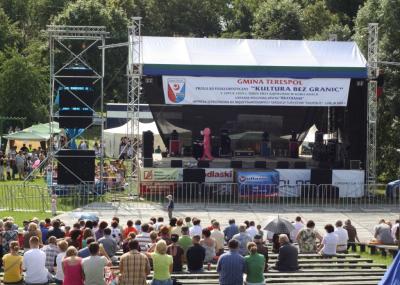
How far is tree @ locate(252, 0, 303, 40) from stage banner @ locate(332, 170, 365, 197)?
33388mm

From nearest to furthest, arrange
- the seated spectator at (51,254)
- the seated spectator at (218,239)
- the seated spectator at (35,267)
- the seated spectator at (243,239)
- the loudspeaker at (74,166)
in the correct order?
the seated spectator at (35,267) → the seated spectator at (51,254) → the seated spectator at (243,239) → the seated spectator at (218,239) → the loudspeaker at (74,166)

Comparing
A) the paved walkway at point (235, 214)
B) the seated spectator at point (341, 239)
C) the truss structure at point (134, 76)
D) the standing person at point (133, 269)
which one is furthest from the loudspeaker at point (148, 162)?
the standing person at point (133, 269)

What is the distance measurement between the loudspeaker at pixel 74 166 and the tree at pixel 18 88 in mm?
22858

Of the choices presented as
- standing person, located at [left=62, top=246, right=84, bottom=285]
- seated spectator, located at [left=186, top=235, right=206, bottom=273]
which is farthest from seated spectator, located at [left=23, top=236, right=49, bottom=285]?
seated spectator, located at [left=186, top=235, right=206, bottom=273]

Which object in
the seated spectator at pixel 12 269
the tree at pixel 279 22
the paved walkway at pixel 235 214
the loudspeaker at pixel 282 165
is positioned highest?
the tree at pixel 279 22

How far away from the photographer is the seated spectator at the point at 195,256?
50.9 feet

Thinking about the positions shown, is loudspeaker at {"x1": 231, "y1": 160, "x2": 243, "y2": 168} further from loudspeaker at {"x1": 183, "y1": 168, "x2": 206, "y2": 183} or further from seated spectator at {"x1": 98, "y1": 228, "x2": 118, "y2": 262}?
seated spectator at {"x1": 98, "y1": 228, "x2": 118, "y2": 262}

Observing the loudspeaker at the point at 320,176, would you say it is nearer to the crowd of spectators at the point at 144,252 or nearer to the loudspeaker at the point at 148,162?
the loudspeaker at the point at 148,162

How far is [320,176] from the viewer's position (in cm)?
3256

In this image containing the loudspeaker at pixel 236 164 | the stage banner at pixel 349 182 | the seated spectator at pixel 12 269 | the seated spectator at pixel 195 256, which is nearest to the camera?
the seated spectator at pixel 12 269

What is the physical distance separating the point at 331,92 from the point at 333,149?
3.79 m

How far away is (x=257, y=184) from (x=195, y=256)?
55.1ft

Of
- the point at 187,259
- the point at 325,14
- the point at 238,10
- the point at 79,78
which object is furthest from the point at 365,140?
the point at 238,10

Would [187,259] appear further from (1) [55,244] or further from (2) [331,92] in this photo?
(2) [331,92]
